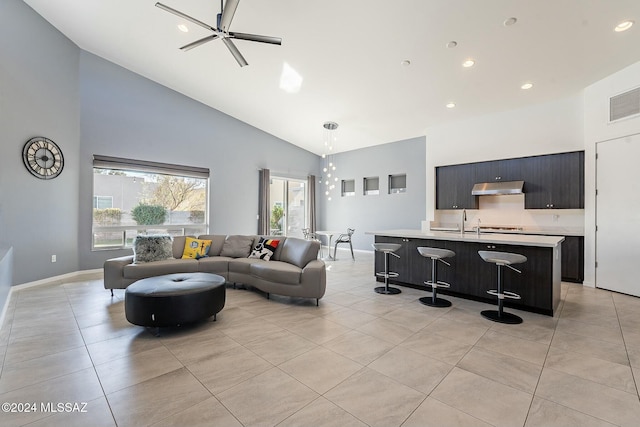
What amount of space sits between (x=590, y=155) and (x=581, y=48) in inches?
77.0

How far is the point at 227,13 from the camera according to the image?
10.2ft

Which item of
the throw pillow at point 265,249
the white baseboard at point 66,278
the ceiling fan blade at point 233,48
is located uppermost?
the ceiling fan blade at point 233,48

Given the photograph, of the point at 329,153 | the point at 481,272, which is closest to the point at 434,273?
the point at 481,272

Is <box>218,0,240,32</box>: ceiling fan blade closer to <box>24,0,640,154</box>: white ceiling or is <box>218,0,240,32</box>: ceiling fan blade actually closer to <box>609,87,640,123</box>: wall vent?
<box>24,0,640,154</box>: white ceiling

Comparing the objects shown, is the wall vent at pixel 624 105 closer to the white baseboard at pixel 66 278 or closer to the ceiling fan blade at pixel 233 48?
the ceiling fan blade at pixel 233 48

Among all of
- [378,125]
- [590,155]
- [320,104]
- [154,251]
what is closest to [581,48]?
[590,155]

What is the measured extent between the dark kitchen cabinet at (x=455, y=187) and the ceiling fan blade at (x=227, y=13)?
5.58m

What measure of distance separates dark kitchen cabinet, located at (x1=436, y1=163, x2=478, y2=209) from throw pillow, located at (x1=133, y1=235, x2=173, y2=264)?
6026 millimetres

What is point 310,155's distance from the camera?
9969mm

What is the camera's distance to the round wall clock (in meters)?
4.75

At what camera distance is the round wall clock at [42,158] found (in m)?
4.75

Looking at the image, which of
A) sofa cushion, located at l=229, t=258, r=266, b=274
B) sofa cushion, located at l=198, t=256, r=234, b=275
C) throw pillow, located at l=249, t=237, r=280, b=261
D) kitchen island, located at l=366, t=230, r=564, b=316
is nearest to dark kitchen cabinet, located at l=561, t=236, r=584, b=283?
kitchen island, located at l=366, t=230, r=564, b=316

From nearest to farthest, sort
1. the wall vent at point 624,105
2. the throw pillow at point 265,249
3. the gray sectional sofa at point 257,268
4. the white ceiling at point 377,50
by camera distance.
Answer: the white ceiling at point 377,50 < the gray sectional sofa at point 257,268 < the wall vent at point 624,105 < the throw pillow at point 265,249

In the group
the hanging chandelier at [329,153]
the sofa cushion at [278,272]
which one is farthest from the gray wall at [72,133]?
the sofa cushion at [278,272]
